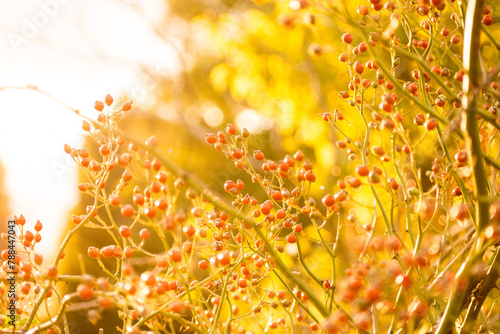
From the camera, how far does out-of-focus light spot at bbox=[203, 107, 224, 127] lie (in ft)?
42.3

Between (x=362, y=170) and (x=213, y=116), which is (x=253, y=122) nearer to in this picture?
(x=213, y=116)

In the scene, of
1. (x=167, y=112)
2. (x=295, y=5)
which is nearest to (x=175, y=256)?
(x=295, y=5)

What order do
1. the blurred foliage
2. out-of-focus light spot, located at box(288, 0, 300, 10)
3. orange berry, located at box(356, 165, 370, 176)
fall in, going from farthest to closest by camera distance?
1. the blurred foliage
2. orange berry, located at box(356, 165, 370, 176)
3. out-of-focus light spot, located at box(288, 0, 300, 10)

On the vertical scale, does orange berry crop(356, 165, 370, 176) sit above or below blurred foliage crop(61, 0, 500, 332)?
below

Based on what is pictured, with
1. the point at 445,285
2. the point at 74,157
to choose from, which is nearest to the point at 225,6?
the point at 74,157

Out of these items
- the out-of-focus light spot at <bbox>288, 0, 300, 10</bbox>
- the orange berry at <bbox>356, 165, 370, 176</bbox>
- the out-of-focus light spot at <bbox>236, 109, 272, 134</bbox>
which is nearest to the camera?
the out-of-focus light spot at <bbox>288, 0, 300, 10</bbox>

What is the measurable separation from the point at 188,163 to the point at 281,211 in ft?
34.9

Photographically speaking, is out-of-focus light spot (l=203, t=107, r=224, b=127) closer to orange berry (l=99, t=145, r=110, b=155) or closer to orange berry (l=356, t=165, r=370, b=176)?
orange berry (l=99, t=145, r=110, b=155)

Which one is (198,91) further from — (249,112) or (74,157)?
(74,157)

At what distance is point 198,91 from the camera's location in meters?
13.8

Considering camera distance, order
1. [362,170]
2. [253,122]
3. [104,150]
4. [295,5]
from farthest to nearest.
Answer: [253,122] < [104,150] < [362,170] < [295,5]

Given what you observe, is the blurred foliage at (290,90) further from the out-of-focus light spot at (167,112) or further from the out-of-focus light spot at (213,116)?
the out-of-focus light spot at (167,112)

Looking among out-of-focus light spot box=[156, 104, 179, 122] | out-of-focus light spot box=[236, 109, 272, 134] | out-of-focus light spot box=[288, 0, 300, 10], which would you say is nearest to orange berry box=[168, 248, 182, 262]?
out-of-focus light spot box=[288, 0, 300, 10]

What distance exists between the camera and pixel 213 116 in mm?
13094
